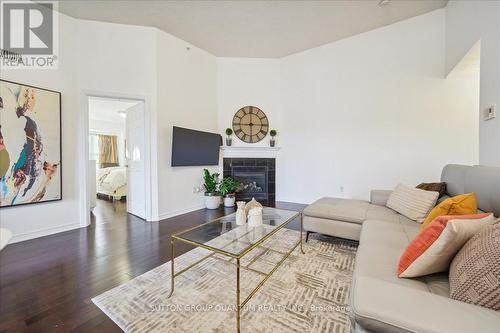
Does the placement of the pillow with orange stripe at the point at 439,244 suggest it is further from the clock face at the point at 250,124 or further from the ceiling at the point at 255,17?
the clock face at the point at 250,124

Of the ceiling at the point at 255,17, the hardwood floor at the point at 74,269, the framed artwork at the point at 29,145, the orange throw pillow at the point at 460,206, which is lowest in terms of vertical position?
the hardwood floor at the point at 74,269

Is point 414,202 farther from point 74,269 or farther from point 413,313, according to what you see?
point 74,269

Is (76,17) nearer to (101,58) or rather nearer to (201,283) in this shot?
(101,58)

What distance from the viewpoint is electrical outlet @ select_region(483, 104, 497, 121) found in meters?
2.03

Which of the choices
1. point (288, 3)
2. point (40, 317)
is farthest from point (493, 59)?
point (40, 317)

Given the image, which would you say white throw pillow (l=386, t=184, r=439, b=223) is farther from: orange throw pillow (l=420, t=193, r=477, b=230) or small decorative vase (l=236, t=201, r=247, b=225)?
small decorative vase (l=236, t=201, r=247, b=225)

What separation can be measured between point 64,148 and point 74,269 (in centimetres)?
182

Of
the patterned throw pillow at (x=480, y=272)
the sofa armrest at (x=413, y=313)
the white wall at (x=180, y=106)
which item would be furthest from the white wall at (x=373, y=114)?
the sofa armrest at (x=413, y=313)

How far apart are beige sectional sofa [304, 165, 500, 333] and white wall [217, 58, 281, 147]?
2932mm

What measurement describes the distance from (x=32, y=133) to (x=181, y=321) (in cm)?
297

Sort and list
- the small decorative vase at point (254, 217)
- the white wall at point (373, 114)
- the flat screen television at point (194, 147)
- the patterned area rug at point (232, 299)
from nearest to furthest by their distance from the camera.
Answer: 1. the patterned area rug at point (232, 299)
2. the small decorative vase at point (254, 217)
3. the white wall at point (373, 114)
4. the flat screen television at point (194, 147)

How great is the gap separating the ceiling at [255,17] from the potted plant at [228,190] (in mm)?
2729

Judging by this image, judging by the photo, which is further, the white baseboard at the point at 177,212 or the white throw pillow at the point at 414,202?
the white baseboard at the point at 177,212

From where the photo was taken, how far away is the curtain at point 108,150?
282 inches
